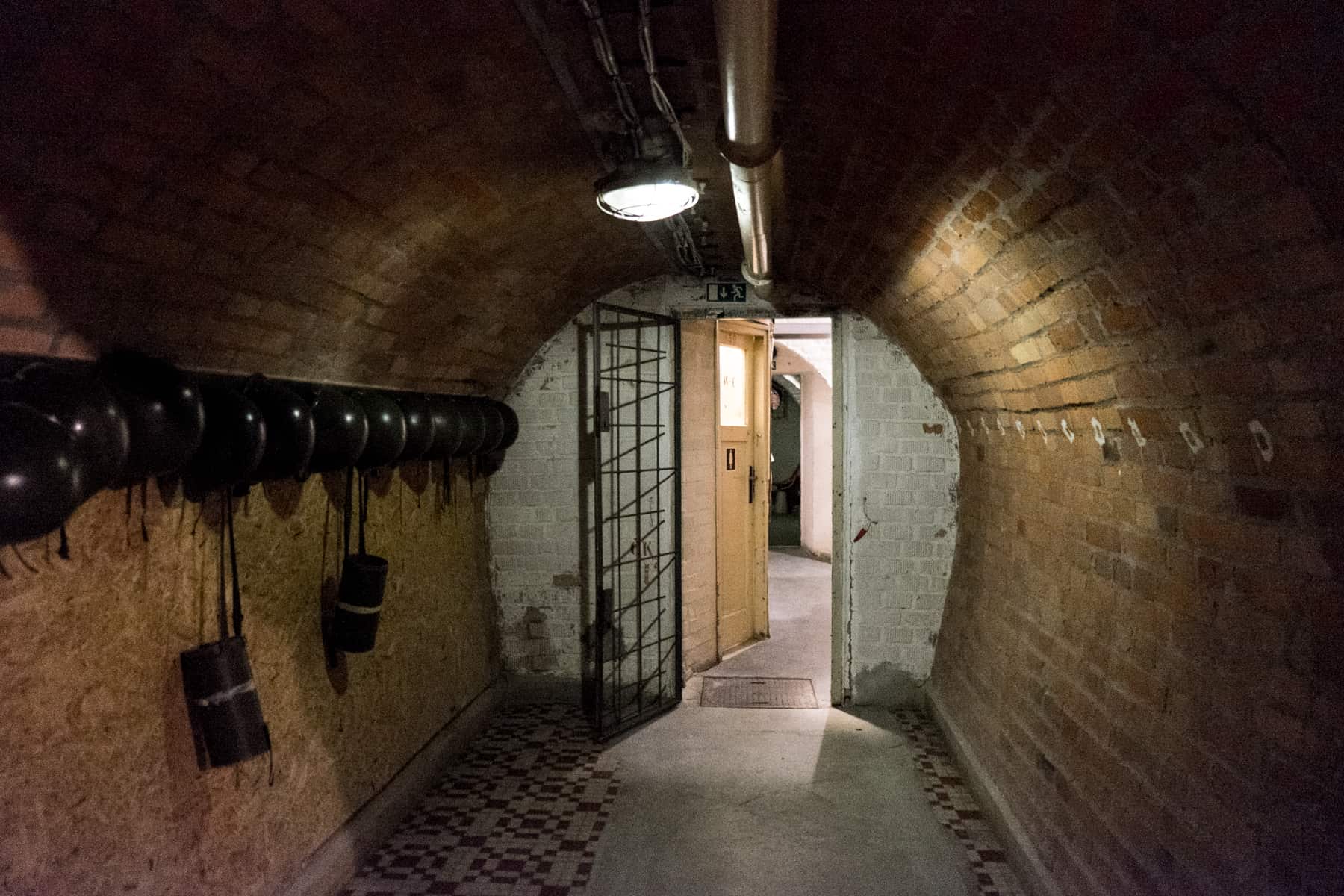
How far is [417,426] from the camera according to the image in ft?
13.0

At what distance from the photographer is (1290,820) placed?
1.85m

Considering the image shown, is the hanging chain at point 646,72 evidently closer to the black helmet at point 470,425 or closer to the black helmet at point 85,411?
the black helmet at point 85,411

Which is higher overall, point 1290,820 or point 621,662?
point 1290,820

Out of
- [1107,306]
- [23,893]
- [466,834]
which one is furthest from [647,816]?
[1107,306]

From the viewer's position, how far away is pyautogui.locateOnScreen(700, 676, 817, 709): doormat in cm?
550

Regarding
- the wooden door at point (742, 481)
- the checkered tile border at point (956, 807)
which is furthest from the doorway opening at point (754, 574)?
the checkered tile border at point (956, 807)

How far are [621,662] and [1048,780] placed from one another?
9.37ft

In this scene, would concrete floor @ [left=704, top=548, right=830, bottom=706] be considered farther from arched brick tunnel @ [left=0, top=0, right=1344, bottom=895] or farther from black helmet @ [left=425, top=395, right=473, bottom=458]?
black helmet @ [left=425, top=395, right=473, bottom=458]

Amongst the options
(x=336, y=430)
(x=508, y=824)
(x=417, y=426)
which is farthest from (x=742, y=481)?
(x=336, y=430)

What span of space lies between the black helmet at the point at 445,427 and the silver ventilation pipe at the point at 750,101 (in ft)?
6.28

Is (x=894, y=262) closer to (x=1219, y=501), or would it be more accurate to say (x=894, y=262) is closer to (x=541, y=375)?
(x=1219, y=501)

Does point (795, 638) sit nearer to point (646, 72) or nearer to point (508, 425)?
point (508, 425)

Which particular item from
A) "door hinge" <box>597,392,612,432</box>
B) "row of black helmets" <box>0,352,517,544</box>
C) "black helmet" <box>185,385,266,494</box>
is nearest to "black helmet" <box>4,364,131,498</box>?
"row of black helmets" <box>0,352,517,544</box>

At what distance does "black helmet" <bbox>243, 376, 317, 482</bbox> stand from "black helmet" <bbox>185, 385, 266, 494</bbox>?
4.8 inches
